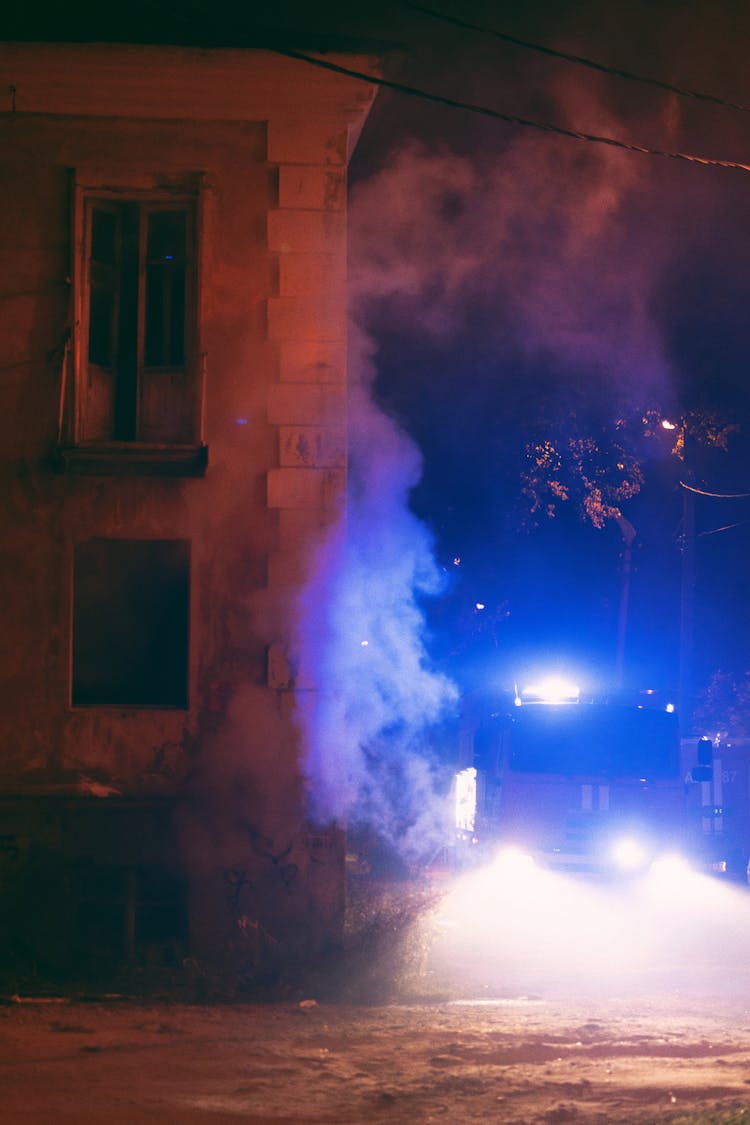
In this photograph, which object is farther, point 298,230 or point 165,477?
point 298,230

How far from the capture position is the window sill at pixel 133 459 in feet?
39.5

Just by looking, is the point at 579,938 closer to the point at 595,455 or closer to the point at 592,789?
the point at 592,789

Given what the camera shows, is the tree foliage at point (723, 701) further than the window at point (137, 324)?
Yes

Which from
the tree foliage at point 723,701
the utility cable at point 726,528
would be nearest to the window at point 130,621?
the utility cable at point 726,528

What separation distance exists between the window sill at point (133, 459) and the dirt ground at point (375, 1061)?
4371mm

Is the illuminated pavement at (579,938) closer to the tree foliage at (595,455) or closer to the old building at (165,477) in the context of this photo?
the old building at (165,477)

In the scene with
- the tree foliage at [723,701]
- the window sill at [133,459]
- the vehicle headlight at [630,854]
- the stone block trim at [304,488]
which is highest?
the window sill at [133,459]

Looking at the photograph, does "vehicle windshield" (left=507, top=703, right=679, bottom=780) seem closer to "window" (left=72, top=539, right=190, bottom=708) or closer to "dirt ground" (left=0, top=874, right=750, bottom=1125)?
"dirt ground" (left=0, top=874, right=750, bottom=1125)

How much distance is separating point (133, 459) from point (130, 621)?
55.5 inches

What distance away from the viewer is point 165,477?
1229 cm

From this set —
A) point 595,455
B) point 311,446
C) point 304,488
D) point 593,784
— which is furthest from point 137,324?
point 593,784

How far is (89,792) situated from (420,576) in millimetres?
7672

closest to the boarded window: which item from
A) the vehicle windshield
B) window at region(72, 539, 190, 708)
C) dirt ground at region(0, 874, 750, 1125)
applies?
window at region(72, 539, 190, 708)

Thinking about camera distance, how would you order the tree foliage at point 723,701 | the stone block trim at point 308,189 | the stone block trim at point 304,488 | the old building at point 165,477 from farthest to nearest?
1. the tree foliage at point 723,701
2. the stone block trim at point 308,189
3. the stone block trim at point 304,488
4. the old building at point 165,477
